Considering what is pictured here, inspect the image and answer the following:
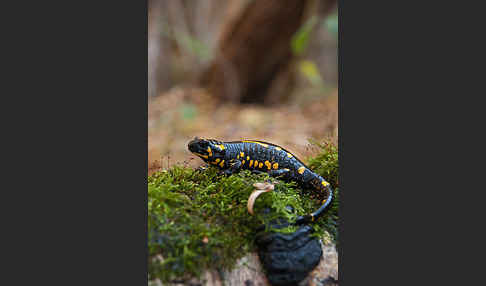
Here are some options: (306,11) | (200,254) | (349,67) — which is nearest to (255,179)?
(200,254)

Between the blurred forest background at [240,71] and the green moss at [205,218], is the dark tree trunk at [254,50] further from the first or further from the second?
the green moss at [205,218]

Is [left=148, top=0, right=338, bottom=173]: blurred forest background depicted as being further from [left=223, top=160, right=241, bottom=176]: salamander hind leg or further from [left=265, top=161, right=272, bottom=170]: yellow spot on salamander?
[left=223, top=160, right=241, bottom=176]: salamander hind leg

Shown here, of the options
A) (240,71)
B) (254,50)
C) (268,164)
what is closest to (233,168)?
(268,164)

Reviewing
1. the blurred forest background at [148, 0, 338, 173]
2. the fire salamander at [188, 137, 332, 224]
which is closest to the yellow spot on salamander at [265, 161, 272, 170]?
the fire salamander at [188, 137, 332, 224]

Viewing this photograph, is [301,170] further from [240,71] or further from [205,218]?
[240,71]

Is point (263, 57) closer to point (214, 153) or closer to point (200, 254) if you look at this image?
point (214, 153)
